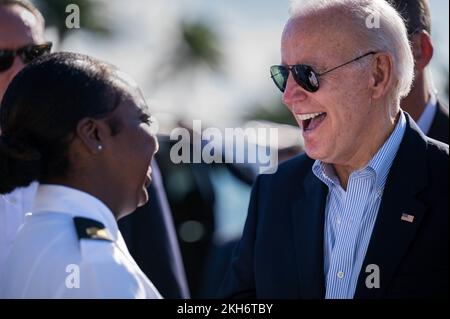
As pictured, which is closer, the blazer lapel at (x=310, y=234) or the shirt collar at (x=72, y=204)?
the shirt collar at (x=72, y=204)

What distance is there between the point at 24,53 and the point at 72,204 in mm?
1824

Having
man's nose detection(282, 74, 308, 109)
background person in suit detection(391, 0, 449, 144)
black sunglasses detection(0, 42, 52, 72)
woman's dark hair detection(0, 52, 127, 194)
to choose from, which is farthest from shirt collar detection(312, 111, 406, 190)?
black sunglasses detection(0, 42, 52, 72)

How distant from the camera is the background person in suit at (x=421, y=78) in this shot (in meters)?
4.63

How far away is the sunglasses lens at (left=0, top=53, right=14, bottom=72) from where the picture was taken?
4777mm

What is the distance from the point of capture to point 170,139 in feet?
21.4

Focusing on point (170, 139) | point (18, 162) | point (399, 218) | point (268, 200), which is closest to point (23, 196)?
point (18, 162)

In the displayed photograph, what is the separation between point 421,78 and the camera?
4746mm

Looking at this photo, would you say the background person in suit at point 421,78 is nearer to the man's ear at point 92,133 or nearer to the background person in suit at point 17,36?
the background person in suit at point 17,36

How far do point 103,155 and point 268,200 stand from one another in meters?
0.95

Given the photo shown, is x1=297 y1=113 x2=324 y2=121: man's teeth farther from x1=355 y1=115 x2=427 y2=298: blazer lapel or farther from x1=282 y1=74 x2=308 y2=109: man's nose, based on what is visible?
x1=355 y1=115 x2=427 y2=298: blazer lapel

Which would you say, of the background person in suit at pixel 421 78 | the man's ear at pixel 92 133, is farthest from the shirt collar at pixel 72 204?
the background person in suit at pixel 421 78

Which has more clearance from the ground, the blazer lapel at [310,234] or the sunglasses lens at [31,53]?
the sunglasses lens at [31,53]

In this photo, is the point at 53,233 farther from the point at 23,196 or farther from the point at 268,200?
the point at 268,200

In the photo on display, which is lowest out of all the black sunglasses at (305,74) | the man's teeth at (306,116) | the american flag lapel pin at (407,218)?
the american flag lapel pin at (407,218)
